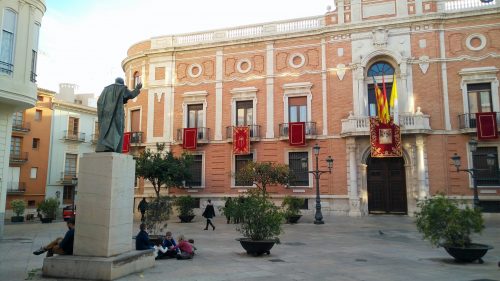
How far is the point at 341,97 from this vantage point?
80.0ft

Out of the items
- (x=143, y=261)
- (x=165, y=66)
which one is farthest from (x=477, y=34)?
(x=143, y=261)

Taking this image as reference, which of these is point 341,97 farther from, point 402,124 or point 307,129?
point 402,124

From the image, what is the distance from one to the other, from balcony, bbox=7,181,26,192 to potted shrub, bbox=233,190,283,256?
29.1m

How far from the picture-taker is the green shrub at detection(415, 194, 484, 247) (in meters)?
9.22

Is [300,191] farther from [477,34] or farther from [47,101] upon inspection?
→ [47,101]

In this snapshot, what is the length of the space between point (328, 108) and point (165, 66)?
12.1 m

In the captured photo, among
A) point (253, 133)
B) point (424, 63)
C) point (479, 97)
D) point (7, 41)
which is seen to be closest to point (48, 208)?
point (253, 133)

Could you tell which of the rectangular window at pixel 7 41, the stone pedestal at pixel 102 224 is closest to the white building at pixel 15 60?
the rectangular window at pixel 7 41

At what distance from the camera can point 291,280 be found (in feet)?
24.6

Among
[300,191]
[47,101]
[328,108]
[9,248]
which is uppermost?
[47,101]

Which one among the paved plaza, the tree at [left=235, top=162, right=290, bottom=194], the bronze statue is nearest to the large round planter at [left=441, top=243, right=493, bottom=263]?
the paved plaza

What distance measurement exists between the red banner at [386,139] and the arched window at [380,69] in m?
3.61

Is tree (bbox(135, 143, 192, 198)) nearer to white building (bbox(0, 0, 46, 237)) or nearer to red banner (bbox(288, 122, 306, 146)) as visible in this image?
red banner (bbox(288, 122, 306, 146))

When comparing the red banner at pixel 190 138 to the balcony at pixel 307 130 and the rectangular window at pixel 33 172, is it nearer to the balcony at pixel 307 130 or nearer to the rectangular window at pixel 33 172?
the balcony at pixel 307 130
